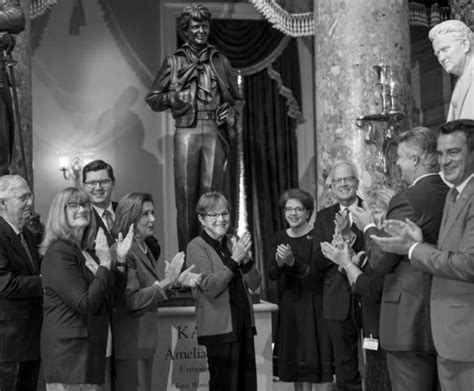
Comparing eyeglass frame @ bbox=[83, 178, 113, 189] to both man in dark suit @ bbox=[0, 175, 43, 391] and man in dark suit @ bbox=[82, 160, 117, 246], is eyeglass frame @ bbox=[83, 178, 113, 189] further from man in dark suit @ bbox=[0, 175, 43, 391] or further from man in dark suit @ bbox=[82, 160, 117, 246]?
man in dark suit @ bbox=[0, 175, 43, 391]

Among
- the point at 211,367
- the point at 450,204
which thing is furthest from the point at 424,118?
the point at 450,204

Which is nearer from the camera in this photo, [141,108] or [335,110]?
[335,110]

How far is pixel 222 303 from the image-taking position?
4824mm

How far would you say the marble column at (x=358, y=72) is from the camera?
6355 mm

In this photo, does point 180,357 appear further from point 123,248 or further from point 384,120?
point 384,120

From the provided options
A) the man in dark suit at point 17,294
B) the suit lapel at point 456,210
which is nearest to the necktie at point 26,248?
the man in dark suit at point 17,294

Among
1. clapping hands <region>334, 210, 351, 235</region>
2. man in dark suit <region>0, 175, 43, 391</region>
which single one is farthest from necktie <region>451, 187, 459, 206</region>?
man in dark suit <region>0, 175, 43, 391</region>

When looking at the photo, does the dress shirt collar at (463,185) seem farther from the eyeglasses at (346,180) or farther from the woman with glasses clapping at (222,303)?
the eyeglasses at (346,180)

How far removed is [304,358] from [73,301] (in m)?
2.08

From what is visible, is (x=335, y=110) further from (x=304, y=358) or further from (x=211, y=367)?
(x=211, y=367)

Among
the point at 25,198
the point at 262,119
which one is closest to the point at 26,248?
the point at 25,198

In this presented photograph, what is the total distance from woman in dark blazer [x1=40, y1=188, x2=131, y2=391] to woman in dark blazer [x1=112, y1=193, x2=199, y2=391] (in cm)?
34

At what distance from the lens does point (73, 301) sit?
3877 mm

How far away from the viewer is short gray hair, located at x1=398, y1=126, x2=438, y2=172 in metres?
3.81
